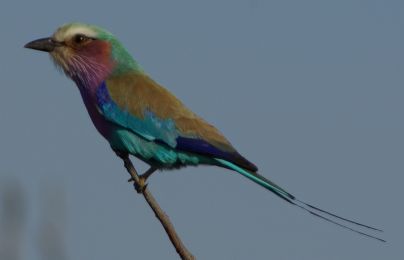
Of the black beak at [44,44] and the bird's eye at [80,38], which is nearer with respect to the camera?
the black beak at [44,44]

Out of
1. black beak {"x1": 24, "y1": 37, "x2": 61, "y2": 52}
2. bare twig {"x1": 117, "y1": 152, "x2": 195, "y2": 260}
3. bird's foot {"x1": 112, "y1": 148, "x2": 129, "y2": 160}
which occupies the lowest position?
bare twig {"x1": 117, "y1": 152, "x2": 195, "y2": 260}

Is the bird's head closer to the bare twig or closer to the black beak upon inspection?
the black beak

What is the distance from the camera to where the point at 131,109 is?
5.02 m

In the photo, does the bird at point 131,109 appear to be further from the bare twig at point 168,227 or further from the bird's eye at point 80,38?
the bare twig at point 168,227

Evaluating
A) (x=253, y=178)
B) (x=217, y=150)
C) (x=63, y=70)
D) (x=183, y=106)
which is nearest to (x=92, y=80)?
(x=63, y=70)

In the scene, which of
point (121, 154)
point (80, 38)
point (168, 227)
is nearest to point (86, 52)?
point (80, 38)

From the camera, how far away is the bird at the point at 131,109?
4.69 meters

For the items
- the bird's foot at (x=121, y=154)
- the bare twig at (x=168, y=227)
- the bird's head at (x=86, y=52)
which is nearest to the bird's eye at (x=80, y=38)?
the bird's head at (x=86, y=52)

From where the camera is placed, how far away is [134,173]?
13.4 ft

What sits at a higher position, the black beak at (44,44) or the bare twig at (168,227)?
the black beak at (44,44)

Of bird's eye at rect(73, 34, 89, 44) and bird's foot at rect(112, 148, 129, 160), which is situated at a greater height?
bird's eye at rect(73, 34, 89, 44)

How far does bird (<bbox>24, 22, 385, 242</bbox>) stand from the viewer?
15.4ft

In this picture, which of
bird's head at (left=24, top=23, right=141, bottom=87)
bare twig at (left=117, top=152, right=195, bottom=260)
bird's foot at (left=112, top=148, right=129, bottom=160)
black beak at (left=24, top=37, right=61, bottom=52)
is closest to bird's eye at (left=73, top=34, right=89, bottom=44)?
bird's head at (left=24, top=23, right=141, bottom=87)

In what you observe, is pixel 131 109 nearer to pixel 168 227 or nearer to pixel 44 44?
pixel 44 44
